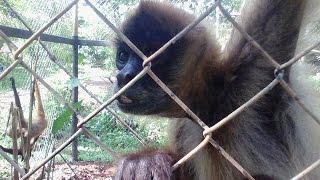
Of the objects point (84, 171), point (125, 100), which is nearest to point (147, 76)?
point (125, 100)

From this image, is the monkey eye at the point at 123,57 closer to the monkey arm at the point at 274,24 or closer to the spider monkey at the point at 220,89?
the spider monkey at the point at 220,89

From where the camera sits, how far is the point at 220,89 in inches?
109

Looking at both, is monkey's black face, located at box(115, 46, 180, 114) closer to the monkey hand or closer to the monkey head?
the monkey head

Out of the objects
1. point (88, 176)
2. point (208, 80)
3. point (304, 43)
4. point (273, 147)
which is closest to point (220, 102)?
point (208, 80)

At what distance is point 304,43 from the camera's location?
244 centimetres

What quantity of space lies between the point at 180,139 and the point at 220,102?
27.0 inches

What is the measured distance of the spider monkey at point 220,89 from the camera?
2.39m

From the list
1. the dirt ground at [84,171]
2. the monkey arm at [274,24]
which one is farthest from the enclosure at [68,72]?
the monkey arm at [274,24]

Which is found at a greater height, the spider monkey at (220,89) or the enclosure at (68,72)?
the enclosure at (68,72)

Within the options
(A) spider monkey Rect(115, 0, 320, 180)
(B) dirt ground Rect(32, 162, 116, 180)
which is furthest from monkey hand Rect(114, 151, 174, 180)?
(B) dirt ground Rect(32, 162, 116, 180)

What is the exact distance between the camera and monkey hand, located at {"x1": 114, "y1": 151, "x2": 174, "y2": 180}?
2418 mm

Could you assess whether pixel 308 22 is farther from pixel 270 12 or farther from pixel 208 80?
pixel 208 80

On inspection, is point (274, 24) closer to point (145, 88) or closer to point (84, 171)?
point (145, 88)

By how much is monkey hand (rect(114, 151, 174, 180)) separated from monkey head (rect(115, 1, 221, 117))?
1.25 feet
